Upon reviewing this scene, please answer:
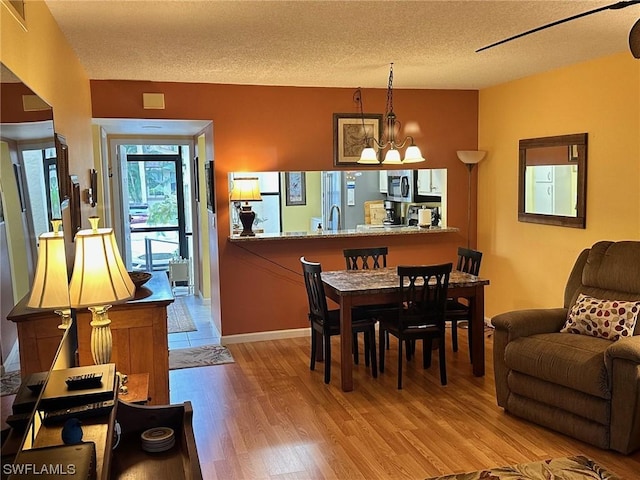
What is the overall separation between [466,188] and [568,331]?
2.63 m

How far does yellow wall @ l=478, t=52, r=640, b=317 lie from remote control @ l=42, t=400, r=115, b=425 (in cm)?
392

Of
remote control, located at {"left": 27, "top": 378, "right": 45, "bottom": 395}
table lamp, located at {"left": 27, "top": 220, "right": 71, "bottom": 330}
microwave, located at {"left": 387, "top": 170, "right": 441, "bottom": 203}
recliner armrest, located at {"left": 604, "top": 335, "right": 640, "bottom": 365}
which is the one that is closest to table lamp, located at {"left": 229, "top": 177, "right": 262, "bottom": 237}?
microwave, located at {"left": 387, "top": 170, "right": 441, "bottom": 203}

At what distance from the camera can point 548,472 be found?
10.4ft

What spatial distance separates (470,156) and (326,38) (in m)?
2.71

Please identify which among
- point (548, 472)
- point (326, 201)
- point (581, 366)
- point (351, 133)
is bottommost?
point (548, 472)

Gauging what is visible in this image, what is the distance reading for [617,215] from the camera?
4.51 meters

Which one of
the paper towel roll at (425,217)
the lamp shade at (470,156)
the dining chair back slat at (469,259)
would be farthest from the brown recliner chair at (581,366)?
the paper towel roll at (425,217)

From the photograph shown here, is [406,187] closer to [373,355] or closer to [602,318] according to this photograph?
[373,355]

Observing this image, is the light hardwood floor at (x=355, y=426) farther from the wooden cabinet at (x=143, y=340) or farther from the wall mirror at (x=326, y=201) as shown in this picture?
the wall mirror at (x=326, y=201)

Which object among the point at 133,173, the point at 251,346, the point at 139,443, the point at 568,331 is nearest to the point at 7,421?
Result: the point at 139,443

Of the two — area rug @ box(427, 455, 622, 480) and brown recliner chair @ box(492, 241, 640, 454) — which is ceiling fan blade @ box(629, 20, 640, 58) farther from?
area rug @ box(427, 455, 622, 480)

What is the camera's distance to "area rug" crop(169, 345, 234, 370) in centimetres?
507

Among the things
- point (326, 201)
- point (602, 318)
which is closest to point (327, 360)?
point (602, 318)

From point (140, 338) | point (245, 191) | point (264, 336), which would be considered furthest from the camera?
point (264, 336)
